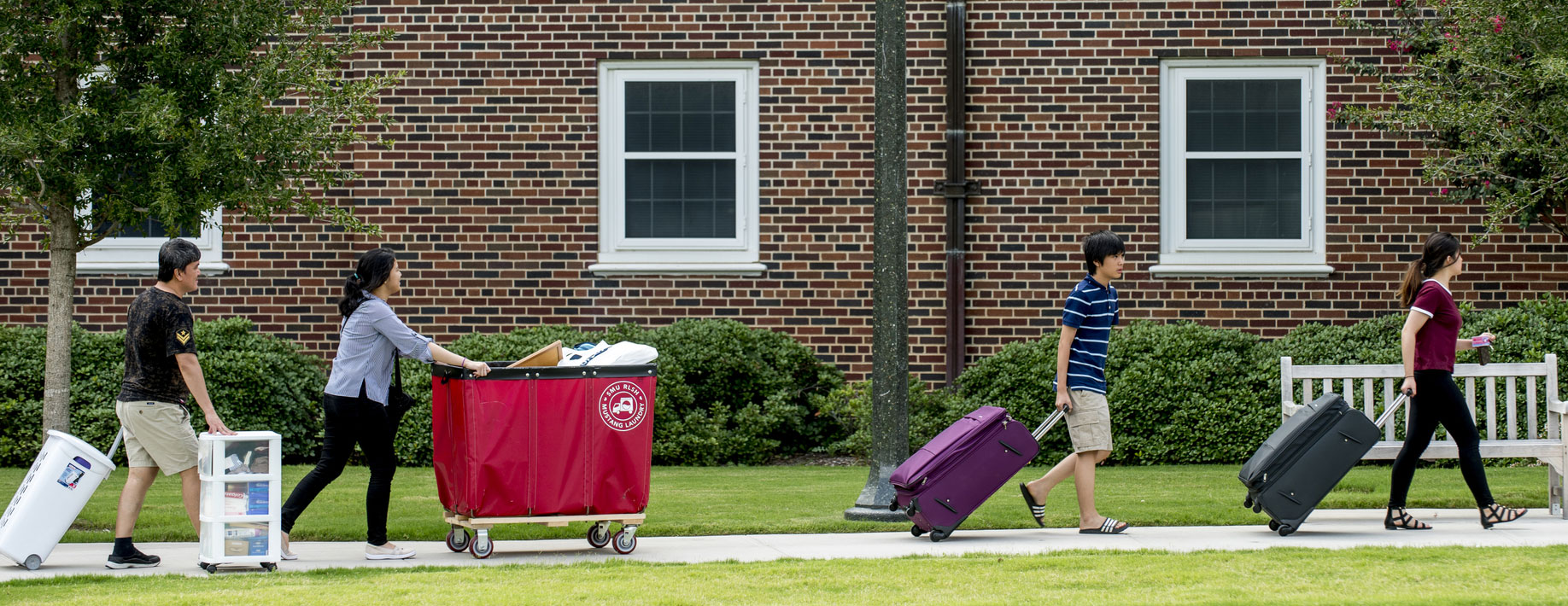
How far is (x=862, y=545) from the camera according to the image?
7324 millimetres

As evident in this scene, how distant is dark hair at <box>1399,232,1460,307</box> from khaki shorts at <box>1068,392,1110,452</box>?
1.73 meters

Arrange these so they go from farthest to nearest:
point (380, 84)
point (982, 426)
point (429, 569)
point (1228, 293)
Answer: point (1228, 293) → point (380, 84) → point (982, 426) → point (429, 569)

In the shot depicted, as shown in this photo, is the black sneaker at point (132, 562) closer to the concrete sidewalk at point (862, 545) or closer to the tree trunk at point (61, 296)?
the concrete sidewalk at point (862, 545)

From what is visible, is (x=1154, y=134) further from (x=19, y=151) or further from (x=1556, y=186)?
(x=19, y=151)

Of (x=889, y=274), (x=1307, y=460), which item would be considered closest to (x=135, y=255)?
(x=889, y=274)

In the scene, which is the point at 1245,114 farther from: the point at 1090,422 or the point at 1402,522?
the point at 1090,422

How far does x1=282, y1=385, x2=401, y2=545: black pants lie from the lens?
6898 mm

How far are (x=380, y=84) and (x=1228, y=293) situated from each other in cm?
740

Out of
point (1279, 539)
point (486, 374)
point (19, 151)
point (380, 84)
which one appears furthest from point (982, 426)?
point (19, 151)

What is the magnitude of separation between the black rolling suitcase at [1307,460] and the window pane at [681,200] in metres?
6.43

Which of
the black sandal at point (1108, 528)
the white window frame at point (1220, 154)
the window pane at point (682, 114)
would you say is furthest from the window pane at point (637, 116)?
the black sandal at point (1108, 528)

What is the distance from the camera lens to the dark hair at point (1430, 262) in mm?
7527

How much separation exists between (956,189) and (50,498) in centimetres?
787

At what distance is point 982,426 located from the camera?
23.8 feet
